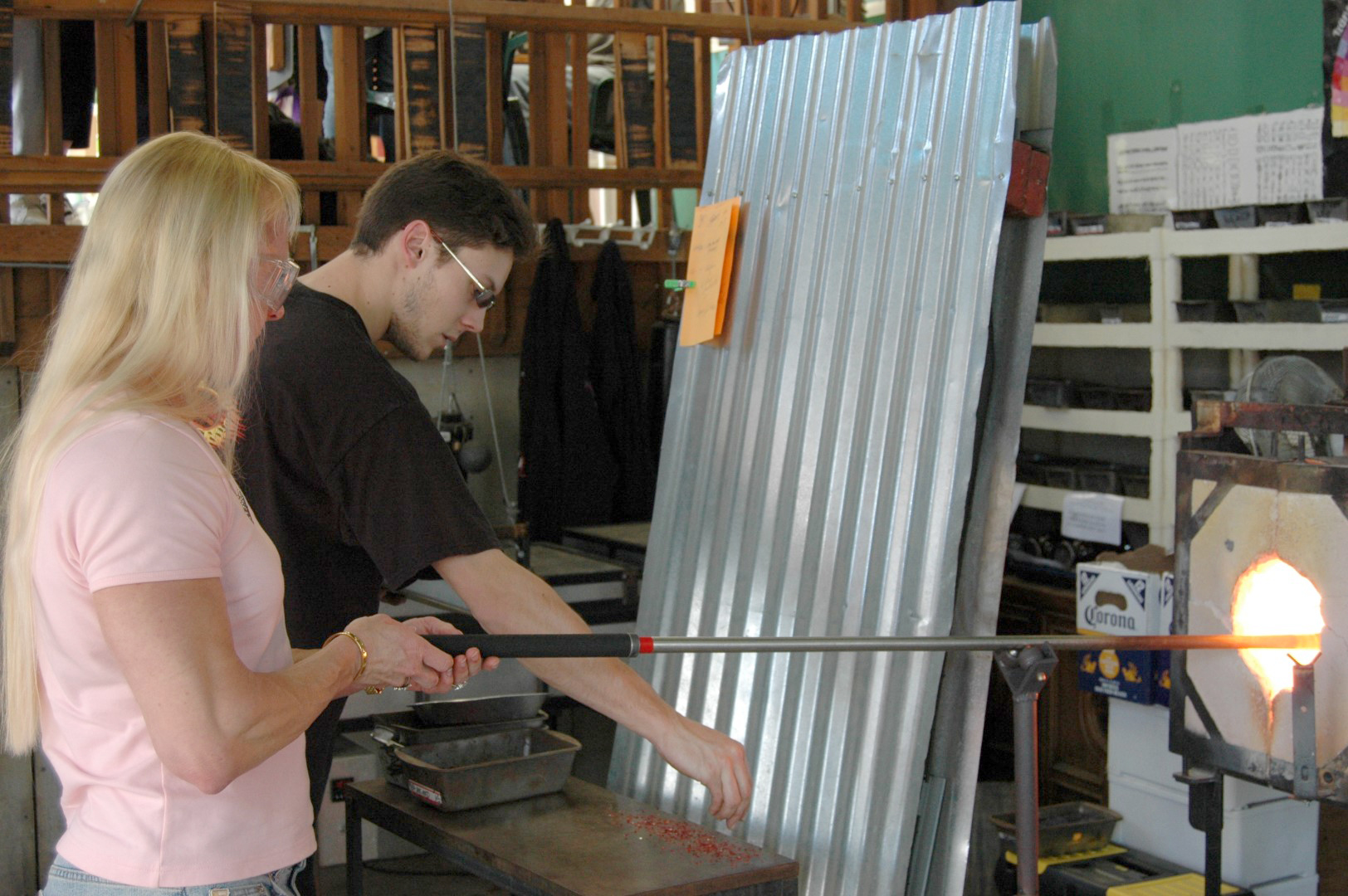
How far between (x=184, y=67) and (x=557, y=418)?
1411mm

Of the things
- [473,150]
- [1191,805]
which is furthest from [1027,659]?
[473,150]

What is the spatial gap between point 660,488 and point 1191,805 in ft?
3.81

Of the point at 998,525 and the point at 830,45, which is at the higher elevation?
the point at 830,45

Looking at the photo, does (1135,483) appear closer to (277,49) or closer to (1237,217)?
(1237,217)

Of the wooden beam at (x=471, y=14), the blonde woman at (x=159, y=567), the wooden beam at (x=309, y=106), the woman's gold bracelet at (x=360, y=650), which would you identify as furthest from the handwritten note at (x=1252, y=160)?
the blonde woman at (x=159, y=567)

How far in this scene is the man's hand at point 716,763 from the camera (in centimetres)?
187

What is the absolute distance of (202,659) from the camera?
1.21 meters

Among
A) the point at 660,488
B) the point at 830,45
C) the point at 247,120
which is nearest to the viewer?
the point at 830,45

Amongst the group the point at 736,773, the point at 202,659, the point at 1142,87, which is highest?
the point at 1142,87

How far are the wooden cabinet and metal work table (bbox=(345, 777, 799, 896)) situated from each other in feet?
5.46

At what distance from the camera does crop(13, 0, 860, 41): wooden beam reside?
3.56m

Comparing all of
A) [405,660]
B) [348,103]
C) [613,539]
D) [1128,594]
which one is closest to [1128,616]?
[1128,594]

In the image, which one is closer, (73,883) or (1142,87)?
(73,883)

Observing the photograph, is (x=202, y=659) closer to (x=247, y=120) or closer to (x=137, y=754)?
(x=137, y=754)
